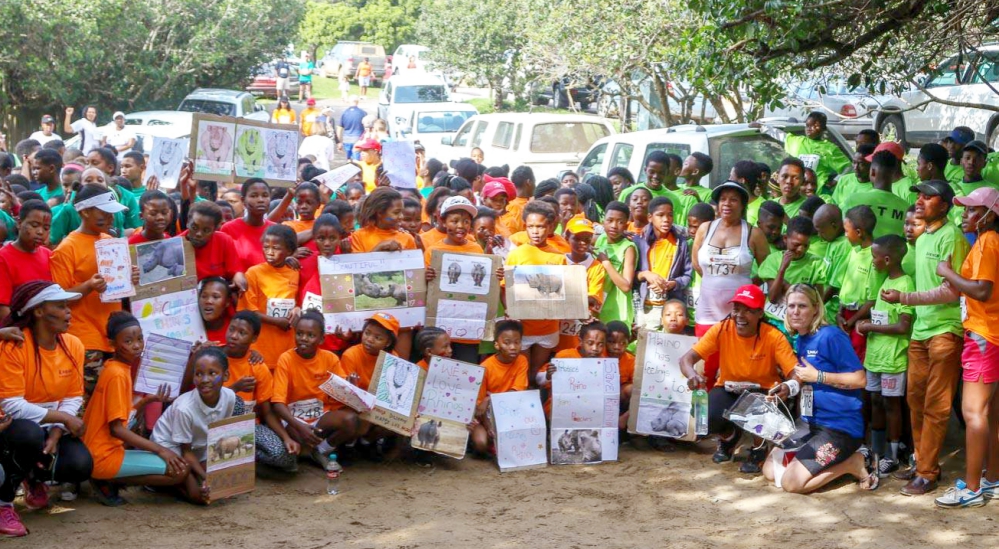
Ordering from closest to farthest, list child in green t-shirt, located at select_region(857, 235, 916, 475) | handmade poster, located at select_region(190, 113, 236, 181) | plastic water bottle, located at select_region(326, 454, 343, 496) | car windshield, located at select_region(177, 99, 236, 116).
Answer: plastic water bottle, located at select_region(326, 454, 343, 496) → child in green t-shirt, located at select_region(857, 235, 916, 475) → handmade poster, located at select_region(190, 113, 236, 181) → car windshield, located at select_region(177, 99, 236, 116)

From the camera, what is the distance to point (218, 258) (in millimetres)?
7461

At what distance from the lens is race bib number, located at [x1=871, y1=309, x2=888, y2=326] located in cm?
727

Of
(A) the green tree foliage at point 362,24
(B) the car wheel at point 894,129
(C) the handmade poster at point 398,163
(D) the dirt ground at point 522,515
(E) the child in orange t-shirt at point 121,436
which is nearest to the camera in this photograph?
(D) the dirt ground at point 522,515

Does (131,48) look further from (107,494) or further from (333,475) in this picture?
(107,494)

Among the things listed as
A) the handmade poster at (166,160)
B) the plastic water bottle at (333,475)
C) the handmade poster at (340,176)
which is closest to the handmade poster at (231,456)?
the plastic water bottle at (333,475)

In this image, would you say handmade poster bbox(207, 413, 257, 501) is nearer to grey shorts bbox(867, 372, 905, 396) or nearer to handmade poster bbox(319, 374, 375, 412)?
handmade poster bbox(319, 374, 375, 412)

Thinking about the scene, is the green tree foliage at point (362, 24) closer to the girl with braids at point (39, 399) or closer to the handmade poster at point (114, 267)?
the handmade poster at point (114, 267)

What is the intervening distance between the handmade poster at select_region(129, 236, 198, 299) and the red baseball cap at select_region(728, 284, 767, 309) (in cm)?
350

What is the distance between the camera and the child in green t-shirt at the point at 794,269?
783 cm

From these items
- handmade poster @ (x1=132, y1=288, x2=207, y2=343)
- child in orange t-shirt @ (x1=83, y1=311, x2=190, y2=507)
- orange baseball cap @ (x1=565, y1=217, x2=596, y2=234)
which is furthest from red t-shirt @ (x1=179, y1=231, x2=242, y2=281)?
orange baseball cap @ (x1=565, y1=217, x2=596, y2=234)

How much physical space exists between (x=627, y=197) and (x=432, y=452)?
3271 millimetres

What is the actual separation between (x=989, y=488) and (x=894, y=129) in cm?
1031

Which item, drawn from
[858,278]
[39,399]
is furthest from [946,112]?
[39,399]

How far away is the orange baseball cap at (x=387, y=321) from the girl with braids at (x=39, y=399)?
1903 mm
